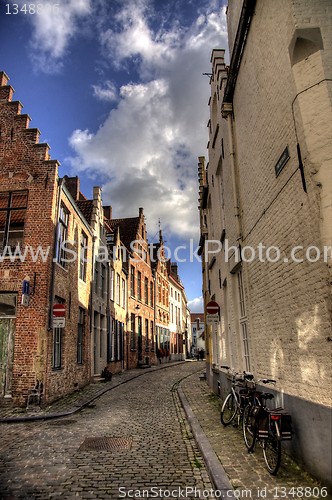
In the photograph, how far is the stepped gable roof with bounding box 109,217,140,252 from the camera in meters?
29.1

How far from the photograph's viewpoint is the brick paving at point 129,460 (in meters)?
4.40

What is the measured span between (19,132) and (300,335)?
11.6 metres

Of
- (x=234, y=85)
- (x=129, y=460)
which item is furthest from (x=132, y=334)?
(x=129, y=460)

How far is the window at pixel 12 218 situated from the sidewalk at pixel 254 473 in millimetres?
8156

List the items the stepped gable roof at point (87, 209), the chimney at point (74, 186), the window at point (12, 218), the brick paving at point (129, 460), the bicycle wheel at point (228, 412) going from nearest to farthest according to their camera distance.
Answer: the brick paving at point (129, 460), the bicycle wheel at point (228, 412), the window at point (12, 218), the stepped gable roof at point (87, 209), the chimney at point (74, 186)

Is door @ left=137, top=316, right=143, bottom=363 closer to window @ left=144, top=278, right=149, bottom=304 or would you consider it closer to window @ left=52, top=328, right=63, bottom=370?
window @ left=144, top=278, right=149, bottom=304

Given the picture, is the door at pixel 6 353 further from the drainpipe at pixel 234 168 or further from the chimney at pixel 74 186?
the chimney at pixel 74 186

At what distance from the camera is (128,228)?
30.3 meters

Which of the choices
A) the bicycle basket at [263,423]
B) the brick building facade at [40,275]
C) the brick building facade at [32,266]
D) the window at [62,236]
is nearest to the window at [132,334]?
the brick building facade at [40,275]

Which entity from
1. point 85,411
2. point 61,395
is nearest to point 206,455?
point 85,411

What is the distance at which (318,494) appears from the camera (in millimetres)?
4020

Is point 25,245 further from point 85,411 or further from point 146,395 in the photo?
point 146,395

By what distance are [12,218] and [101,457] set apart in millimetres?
8524

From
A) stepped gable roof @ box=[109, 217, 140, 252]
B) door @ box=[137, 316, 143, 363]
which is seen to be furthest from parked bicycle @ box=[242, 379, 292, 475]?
stepped gable roof @ box=[109, 217, 140, 252]
